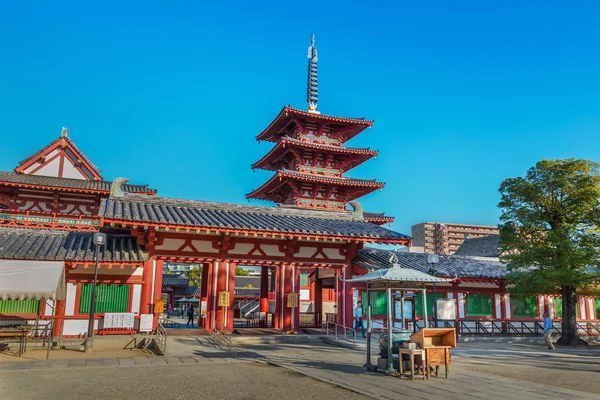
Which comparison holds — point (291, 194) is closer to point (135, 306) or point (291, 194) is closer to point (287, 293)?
point (287, 293)

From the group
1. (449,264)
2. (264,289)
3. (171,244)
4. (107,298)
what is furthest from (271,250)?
(449,264)

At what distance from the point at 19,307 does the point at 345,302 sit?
12.4 meters

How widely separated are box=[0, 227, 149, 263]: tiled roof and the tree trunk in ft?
62.6

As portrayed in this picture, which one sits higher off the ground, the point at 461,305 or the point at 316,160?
the point at 316,160

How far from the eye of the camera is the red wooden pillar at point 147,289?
16109 mm

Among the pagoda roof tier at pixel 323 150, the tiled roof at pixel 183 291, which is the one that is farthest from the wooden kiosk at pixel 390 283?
the tiled roof at pixel 183 291

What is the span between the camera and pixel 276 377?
10.2 meters

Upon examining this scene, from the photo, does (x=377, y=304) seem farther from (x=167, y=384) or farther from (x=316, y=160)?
(x=167, y=384)

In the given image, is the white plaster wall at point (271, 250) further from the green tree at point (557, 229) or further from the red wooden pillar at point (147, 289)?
the green tree at point (557, 229)

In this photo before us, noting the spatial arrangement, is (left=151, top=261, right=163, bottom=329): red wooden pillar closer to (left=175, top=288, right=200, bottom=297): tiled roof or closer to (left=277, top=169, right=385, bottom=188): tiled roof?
(left=277, top=169, right=385, bottom=188): tiled roof

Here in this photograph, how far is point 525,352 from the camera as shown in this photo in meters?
17.5

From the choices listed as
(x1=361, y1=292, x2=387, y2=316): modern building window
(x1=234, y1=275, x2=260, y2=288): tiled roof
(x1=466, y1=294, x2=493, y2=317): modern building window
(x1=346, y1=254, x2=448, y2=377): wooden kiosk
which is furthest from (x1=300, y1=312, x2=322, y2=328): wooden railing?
(x1=234, y1=275, x2=260, y2=288): tiled roof

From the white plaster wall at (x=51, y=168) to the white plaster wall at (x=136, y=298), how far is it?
18840mm

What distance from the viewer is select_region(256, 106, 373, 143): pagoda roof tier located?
30266 millimetres
